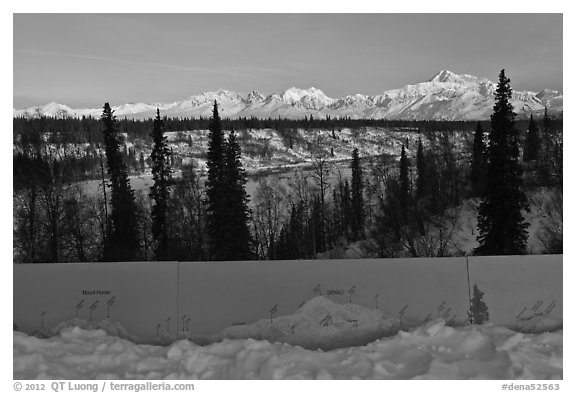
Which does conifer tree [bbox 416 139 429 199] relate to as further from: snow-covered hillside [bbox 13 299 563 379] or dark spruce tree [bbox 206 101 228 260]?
snow-covered hillside [bbox 13 299 563 379]

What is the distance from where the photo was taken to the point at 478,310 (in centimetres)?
646

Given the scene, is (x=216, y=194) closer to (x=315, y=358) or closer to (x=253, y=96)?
(x=315, y=358)

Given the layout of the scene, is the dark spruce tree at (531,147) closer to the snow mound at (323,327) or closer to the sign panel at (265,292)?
the sign panel at (265,292)

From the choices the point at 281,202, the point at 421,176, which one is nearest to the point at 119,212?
Answer: the point at 281,202

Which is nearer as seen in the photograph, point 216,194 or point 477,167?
point 216,194

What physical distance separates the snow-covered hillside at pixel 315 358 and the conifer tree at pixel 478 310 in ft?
1.57

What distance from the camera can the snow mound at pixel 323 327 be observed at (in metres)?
6.41

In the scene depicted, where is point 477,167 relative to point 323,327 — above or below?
above

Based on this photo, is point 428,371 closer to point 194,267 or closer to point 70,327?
point 194,267

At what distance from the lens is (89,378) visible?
538cm

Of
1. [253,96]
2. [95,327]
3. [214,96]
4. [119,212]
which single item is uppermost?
[253,96]

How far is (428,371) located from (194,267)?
3.85 meters

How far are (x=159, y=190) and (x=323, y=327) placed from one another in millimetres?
16808
